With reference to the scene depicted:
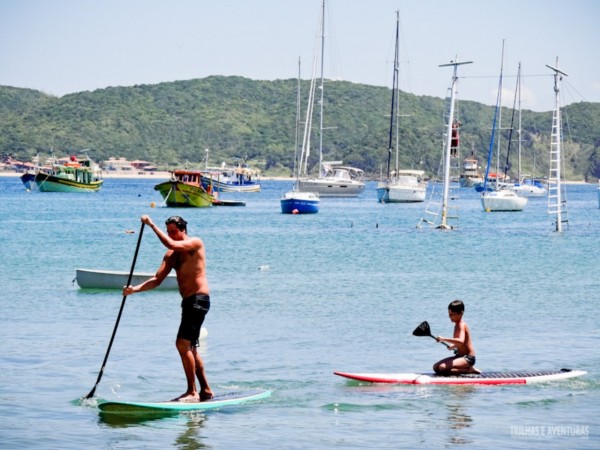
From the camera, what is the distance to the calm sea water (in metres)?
14.0

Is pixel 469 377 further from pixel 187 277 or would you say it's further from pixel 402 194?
pixel 402 194

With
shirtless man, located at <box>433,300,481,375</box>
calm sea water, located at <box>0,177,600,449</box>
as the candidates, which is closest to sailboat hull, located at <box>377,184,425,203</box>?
calm sea water, located at <box>0,177,600,449</box>

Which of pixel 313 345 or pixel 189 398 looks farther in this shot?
pixel 313 345

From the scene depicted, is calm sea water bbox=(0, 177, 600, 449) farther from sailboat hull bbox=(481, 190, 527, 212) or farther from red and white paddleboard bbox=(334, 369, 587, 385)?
sailboat hull bbox=(481, 190, 527, 212)

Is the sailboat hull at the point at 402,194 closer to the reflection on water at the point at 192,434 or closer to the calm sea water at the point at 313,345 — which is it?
the calm sea water at the point at 313,345

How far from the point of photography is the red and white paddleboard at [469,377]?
16344 millimetres

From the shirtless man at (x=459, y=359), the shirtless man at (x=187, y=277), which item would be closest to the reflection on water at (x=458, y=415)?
the shirtless man at (x=459, y=359)

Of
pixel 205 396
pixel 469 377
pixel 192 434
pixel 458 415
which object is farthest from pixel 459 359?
pixel 192 434

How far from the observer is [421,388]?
16.2m

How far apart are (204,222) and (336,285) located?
38352 millimetres

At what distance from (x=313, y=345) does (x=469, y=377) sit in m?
4.83

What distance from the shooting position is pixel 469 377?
647 inches

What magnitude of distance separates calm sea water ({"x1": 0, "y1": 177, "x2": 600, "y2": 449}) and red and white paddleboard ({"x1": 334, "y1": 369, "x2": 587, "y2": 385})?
0.58 feet

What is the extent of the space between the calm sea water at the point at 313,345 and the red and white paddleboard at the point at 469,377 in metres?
0.18
